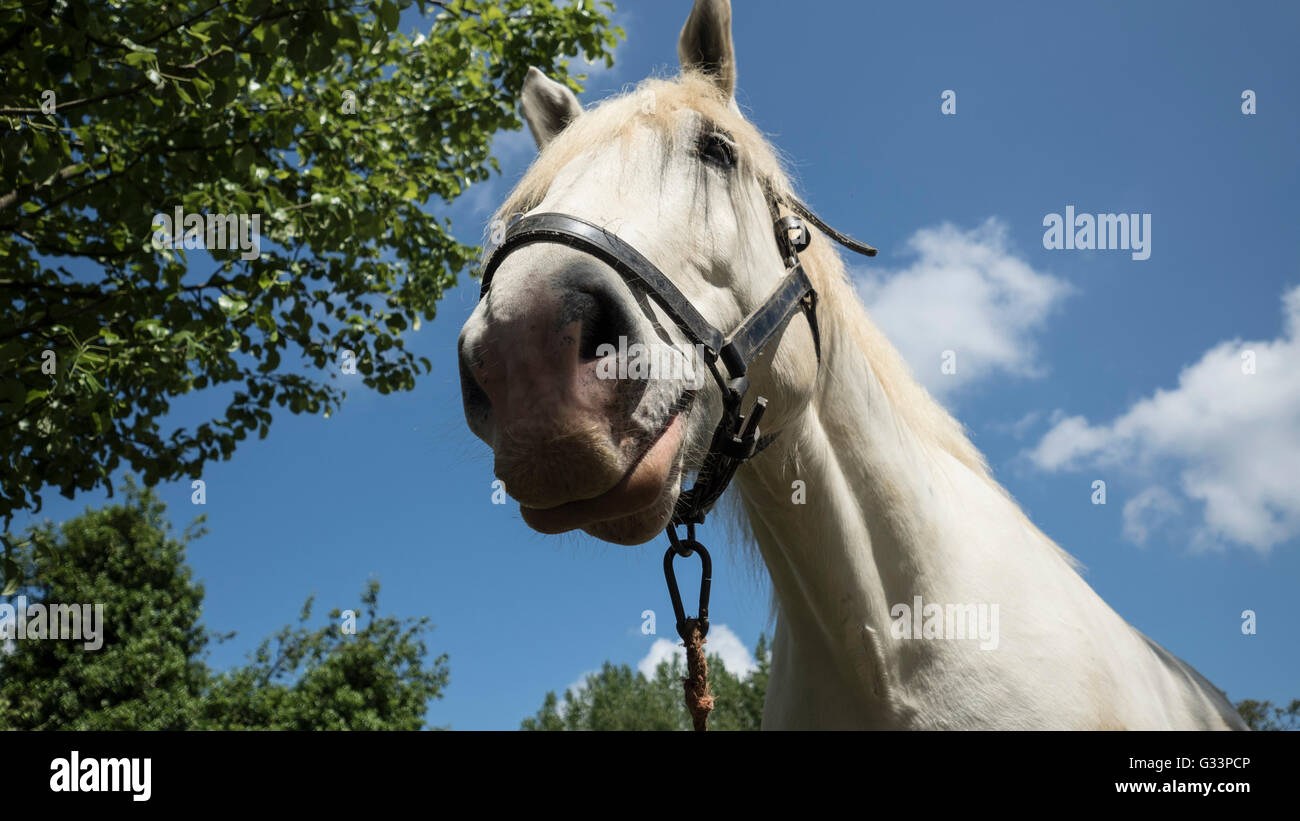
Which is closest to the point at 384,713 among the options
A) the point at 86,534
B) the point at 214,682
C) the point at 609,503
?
the point at 214,682

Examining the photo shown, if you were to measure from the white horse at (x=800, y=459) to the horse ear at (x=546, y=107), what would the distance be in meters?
0.01

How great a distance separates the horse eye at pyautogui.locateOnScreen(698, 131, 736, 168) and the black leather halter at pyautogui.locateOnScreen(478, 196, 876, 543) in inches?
10.7

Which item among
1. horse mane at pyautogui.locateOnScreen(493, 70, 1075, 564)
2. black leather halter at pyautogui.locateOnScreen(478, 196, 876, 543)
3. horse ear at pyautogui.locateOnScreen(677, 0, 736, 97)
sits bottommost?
black leather halter at pyautogui.locateOnScreen(478, 196, 876, 543)

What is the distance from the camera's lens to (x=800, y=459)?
2193mm

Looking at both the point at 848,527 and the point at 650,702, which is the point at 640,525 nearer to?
the point at 848,527

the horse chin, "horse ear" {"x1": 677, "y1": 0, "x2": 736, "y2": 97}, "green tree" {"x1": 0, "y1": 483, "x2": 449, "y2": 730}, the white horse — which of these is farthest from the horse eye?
"green tree" {"x1": 0, "y1": 483, "x2": 449, "y2": 730}

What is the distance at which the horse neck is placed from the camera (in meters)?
2.21

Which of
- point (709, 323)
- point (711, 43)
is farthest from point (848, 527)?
point (711, 43)

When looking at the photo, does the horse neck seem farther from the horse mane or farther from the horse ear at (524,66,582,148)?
the horse ear at (524,66,582,148)

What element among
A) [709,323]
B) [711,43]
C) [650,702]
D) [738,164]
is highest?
[711,43]

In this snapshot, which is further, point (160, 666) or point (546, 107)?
point (160, 666)

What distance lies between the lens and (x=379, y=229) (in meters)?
6.01

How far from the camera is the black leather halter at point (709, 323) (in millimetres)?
1737

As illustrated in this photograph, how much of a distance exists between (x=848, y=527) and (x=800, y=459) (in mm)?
254
